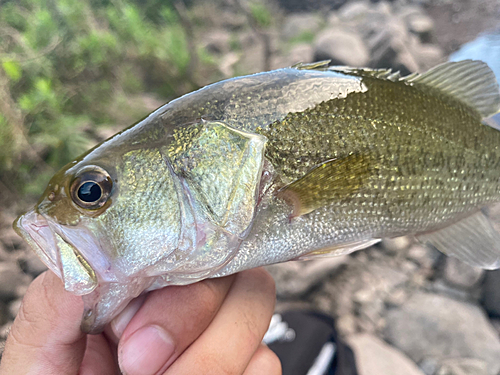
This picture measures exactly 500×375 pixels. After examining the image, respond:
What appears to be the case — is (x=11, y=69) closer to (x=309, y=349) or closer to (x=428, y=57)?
(x=309, y=349)

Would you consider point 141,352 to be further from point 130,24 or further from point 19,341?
point 130,24

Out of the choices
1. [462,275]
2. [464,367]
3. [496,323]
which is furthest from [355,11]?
[464,367]

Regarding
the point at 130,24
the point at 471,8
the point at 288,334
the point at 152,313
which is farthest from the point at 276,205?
the point at 471,8

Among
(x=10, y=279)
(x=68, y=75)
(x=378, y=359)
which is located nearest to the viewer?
(x=378, y=359)

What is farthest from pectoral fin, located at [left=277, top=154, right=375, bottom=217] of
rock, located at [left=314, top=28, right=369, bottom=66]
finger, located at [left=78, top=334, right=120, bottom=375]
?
rock, located at [left=314, top=28, right=369, bottom=66]

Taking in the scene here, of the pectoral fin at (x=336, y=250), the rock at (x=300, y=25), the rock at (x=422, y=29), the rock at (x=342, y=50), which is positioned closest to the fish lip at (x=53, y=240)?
the pectoral fin at (x=336, y=250)

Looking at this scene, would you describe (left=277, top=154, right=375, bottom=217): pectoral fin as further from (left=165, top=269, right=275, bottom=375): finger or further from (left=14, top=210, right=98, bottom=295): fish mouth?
(left=14, top=210, right=98, bottom=295): fish mouth

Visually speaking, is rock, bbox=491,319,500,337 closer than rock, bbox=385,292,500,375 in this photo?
No

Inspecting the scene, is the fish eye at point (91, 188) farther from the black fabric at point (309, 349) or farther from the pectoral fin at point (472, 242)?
the black fabric at point (309, 349)
